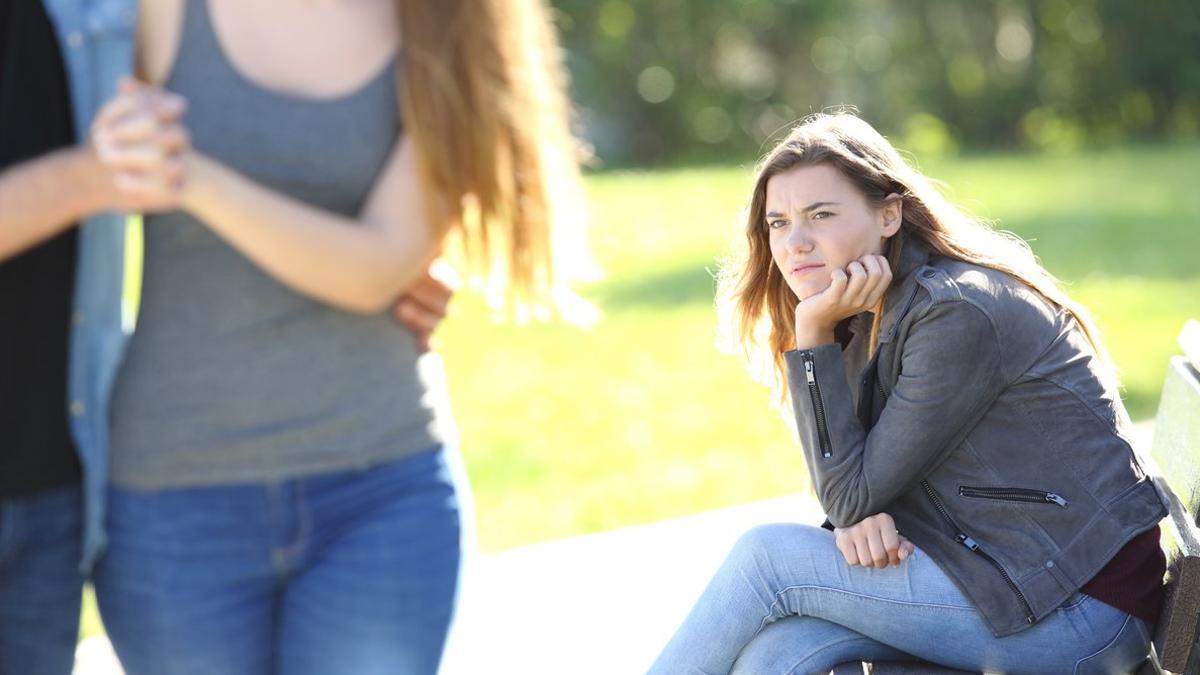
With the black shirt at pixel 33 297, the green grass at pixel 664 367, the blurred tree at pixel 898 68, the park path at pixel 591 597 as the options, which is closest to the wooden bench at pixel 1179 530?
the park path at pixel 591 597

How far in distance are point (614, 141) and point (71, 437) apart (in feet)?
62.1

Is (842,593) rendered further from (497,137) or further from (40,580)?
(40,580)

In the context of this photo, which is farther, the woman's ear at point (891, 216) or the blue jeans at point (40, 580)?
the woman's ear at point (891, 216)

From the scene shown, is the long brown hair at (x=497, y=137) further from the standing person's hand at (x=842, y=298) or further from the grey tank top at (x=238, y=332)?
the standing person's hand at (x=842, y=298)

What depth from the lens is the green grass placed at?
6.13 metres

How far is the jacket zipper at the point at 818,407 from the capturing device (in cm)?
279

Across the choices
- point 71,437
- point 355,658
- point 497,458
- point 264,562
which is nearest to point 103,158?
point 71,437

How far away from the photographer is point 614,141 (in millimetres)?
20578

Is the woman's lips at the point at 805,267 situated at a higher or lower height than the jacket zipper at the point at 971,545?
higher

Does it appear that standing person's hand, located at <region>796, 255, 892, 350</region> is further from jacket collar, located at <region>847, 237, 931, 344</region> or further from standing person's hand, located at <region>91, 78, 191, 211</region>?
standing person's hand, located at <region>91, 78, 191, 211</region>

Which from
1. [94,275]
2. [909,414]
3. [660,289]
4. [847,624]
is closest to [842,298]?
[909,414]

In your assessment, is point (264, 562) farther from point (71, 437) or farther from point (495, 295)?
point (495, 295)

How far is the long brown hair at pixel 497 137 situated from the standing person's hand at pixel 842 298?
874 millimetres

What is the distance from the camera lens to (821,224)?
291 cm
